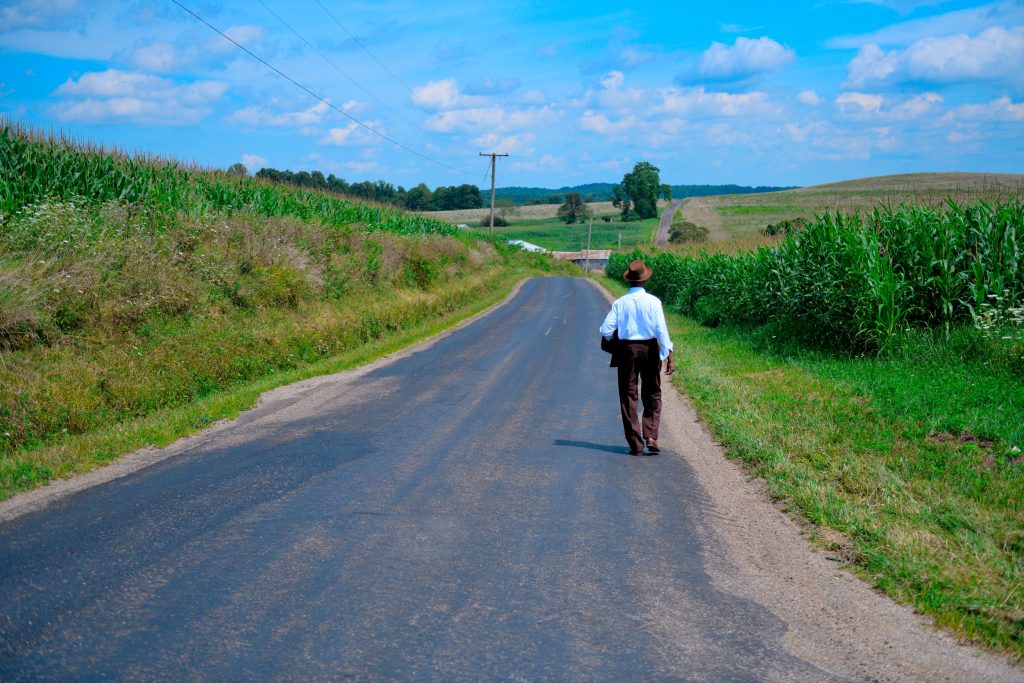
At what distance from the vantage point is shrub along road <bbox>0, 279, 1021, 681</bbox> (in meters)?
3.85

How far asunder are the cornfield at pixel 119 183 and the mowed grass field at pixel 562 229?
271 ft

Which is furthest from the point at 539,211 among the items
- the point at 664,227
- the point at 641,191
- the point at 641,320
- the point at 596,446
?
the point at 641,320

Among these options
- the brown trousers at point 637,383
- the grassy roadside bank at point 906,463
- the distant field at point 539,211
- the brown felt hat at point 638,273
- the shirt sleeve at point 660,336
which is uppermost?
the distant field at point 539,211

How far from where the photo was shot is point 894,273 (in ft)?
47.5

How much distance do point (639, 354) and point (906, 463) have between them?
2.77 meters

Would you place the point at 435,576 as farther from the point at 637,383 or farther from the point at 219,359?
the point at 219,359

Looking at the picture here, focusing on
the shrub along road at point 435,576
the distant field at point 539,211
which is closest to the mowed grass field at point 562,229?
the distant field at point 539,211

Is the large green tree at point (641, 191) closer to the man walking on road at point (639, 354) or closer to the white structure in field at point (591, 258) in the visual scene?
the white structure in field at point (591, 258)

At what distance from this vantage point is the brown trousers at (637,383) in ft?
27.7

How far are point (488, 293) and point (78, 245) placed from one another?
2737 cm

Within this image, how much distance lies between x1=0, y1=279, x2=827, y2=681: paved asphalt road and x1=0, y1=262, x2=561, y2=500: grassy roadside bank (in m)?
0.94

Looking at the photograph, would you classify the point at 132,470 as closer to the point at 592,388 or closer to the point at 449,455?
the point at 449,455

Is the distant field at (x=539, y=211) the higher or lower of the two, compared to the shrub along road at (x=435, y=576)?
higher

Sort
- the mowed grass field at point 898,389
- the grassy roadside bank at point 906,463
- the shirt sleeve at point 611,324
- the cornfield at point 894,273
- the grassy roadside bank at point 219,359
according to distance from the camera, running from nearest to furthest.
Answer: the grassy roadside bank at point 906,463 < the mowed grass field at point 898,389 < the grassy roadside bank at point 219,359 < the shirt sleeve at point 611,324 < the cornfield at point 894,273
